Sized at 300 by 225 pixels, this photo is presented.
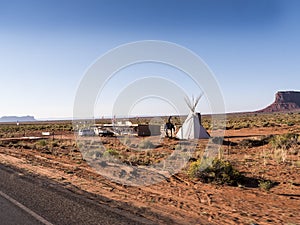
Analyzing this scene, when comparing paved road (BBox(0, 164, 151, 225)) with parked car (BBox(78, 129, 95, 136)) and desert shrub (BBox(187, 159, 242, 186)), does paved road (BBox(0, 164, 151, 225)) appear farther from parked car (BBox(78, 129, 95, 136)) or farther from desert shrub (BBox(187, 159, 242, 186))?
parked car (BBox(78, 129, 95, 136))

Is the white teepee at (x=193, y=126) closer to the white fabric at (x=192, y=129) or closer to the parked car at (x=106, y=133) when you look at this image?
the white fabric at (x=192, y=129)

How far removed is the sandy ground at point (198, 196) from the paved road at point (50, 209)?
562 mm

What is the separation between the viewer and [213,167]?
1320 centimetres

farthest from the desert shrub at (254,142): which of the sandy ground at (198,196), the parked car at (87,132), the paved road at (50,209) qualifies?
the parked car at (87,132)

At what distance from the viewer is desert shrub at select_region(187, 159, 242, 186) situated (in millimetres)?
12397

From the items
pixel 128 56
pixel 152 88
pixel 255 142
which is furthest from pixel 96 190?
pixel 255 142

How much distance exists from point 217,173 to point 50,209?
7186mm

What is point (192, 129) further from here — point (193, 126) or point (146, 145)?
point (146, 145)

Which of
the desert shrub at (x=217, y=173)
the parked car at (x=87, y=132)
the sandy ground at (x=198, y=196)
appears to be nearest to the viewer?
the sandy ground at (x=198, y=196)

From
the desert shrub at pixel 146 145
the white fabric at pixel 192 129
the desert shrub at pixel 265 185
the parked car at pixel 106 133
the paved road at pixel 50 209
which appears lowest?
the desert shrub at pixel 265 185

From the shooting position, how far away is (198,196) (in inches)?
395

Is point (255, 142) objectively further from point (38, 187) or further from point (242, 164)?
point (38, 187)

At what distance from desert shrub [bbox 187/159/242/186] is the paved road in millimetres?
5407

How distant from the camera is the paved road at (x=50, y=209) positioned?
6.88 meters
